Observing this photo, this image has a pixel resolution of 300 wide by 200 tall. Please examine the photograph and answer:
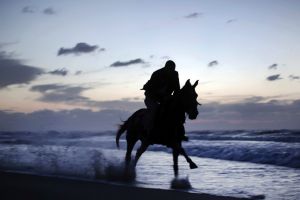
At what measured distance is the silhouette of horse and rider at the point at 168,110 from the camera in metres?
7.93

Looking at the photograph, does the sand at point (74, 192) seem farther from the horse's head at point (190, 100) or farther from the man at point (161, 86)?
the man at point (161, 86)

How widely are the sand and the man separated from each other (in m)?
3.01

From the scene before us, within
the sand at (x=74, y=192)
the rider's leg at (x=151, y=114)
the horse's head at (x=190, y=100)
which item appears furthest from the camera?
the rider's leg at (x=151, y=114)

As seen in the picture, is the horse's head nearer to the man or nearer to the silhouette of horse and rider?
the silhouette of horse and rider

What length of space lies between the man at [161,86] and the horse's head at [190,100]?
426 millimetres

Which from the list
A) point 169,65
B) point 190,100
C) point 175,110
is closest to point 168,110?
point 175,110

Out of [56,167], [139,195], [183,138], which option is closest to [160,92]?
[183,138]

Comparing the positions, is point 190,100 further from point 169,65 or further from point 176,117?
point 169,65

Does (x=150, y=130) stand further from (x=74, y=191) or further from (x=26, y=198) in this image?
(x=26, y=198)

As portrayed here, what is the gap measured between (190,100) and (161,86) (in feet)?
2.68

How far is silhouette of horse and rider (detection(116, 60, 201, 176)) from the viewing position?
26.0ft

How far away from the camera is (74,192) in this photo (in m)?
4.79

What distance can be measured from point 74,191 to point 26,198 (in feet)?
2.39

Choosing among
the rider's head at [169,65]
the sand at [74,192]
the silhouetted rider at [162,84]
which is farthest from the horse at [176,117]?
the sand at [74,192]
